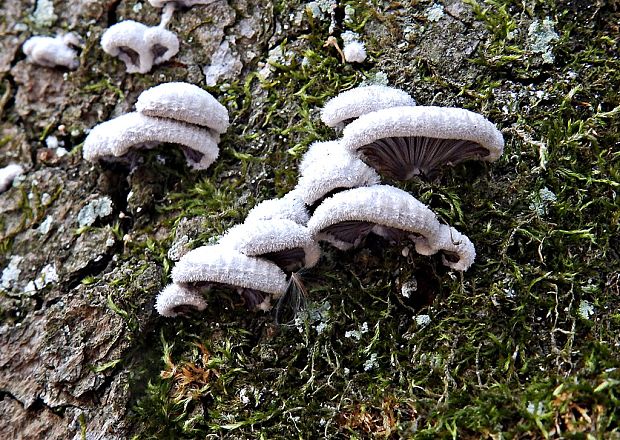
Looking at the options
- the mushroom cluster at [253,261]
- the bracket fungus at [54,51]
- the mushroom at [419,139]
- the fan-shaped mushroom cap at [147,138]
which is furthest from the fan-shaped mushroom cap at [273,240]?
the bracket fungus at [54,51]

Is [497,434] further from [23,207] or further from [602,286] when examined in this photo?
[23,207]

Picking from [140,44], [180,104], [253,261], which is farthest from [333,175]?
[140,44]

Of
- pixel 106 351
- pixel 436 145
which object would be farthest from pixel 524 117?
pixel 106 351

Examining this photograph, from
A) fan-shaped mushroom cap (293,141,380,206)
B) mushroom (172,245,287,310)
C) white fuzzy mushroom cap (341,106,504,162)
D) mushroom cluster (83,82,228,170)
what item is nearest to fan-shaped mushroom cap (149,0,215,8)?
mushroom cluster (83,82,228,170)

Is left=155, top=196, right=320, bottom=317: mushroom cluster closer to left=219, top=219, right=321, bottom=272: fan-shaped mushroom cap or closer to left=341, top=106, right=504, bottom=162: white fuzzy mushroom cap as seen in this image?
left=219, top=219, right=321, bottom=272: fan-shaped mushroom cap

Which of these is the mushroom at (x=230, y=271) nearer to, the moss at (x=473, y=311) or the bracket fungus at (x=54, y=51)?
the moss at (x=473, y=311)

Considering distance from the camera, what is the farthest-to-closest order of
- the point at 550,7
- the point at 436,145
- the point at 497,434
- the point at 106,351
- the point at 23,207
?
the point at 23,207
the point at 550,7
the point at 106,351
the point at 436,145
the point at 497,434
